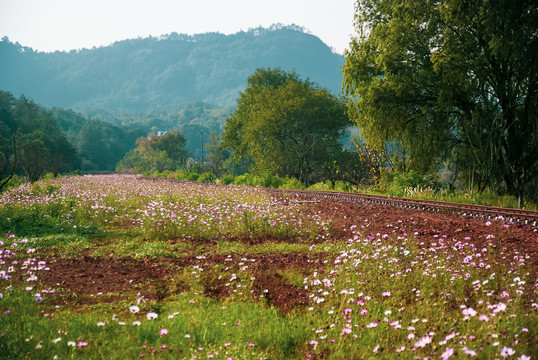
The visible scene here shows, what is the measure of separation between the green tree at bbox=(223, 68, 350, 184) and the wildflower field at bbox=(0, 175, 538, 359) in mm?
25864

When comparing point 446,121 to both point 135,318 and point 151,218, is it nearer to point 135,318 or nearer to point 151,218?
point 151,218

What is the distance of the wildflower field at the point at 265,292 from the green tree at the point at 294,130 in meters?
25.9

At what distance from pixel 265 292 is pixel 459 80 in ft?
52.4

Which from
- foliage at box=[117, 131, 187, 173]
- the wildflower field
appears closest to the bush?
the wildflower field

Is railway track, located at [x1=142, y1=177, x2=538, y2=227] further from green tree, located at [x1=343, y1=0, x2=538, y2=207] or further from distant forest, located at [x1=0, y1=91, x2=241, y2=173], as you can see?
distant forest, located at [x1=0, y1=91, x2=241, y2=173]

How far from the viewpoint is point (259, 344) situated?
13.7 ft

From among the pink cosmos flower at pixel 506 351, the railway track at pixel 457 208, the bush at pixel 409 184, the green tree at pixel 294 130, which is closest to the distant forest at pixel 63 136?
the green tree at pixel 294 130

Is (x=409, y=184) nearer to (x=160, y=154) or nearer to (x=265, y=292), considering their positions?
(x=265, y=292)

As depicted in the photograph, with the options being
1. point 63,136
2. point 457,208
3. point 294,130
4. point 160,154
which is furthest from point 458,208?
point 63,136

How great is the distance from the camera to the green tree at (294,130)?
36.0 metres

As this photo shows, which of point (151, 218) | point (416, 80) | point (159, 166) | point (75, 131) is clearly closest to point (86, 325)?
point (151, 218)

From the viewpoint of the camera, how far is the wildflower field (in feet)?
12.5

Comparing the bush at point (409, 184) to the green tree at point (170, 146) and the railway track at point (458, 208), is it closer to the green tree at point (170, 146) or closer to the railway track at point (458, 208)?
the railway track at point (458, 208)

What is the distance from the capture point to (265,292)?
5.82m
